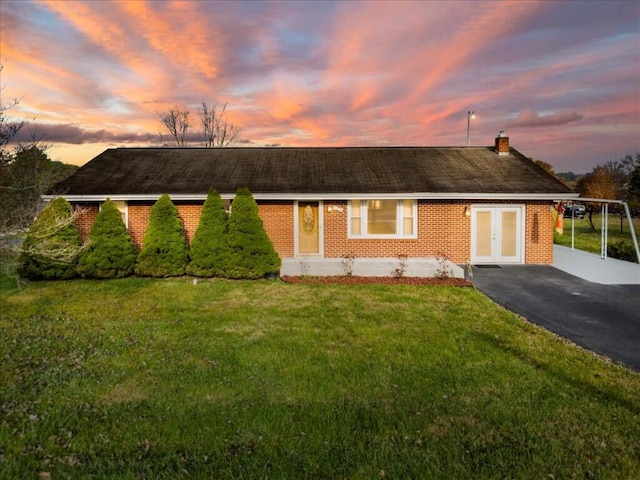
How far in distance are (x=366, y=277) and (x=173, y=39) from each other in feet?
36.8

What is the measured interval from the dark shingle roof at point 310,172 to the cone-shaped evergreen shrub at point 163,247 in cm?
152

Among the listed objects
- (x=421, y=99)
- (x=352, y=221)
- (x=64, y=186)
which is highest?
(x=421, y=99)

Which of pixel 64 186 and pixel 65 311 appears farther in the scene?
pixel 64 186

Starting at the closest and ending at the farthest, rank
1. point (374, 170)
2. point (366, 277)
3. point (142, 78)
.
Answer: point (366, 277) → point (374, 170) → point (142, 78)

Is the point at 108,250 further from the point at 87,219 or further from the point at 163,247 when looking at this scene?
the point at 87,219

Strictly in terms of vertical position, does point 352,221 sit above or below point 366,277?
above

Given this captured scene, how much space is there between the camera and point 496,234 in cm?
1546

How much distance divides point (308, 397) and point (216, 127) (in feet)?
146

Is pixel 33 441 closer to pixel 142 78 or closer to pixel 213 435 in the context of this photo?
pixel 213 435

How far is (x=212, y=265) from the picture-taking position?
44.0ft

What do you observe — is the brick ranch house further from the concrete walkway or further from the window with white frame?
the concrete walkway

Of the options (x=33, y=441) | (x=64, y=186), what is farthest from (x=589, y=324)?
(x=64, y=186)

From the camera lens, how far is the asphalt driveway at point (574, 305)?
24.9 ft

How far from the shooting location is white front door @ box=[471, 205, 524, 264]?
1540 centimetres
